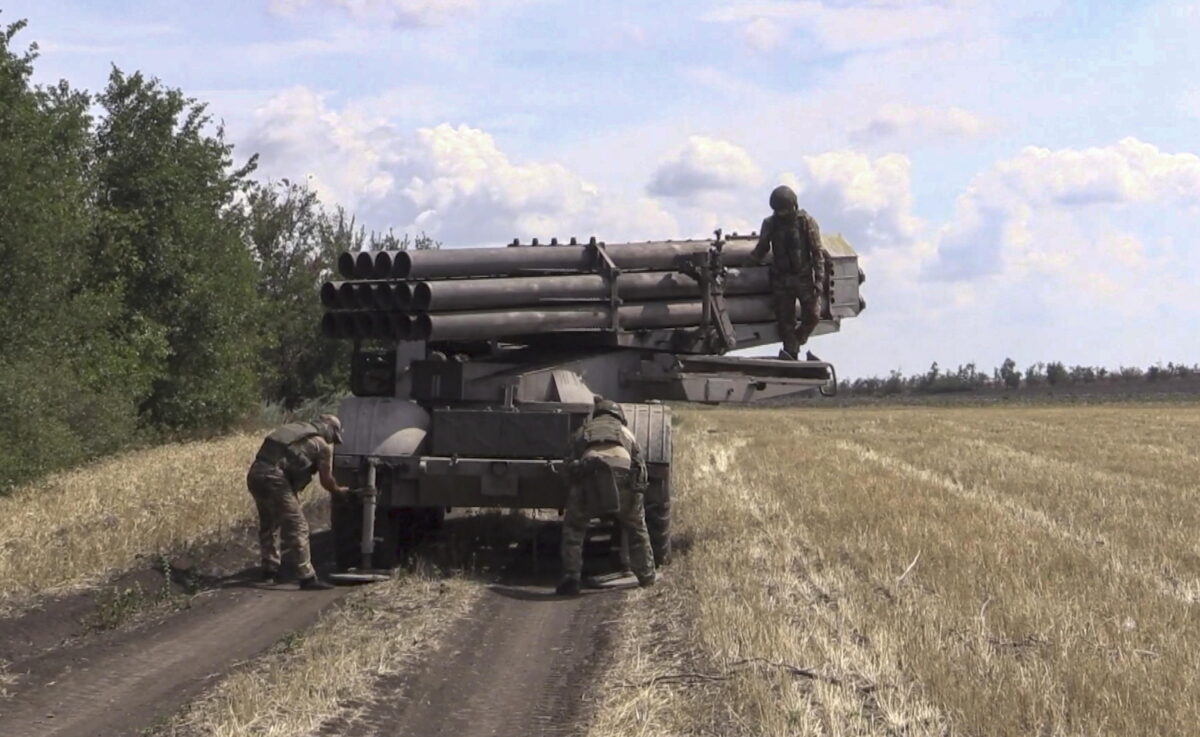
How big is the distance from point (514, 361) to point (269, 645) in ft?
14.7

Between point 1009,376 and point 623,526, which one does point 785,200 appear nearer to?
point 623,526

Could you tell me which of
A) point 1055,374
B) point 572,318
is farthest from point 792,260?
point 1055,374

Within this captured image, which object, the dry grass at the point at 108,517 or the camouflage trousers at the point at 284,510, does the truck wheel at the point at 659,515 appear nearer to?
the camouflage trousers at the point at 284,510

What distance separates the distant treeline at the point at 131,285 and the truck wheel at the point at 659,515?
30.3ft

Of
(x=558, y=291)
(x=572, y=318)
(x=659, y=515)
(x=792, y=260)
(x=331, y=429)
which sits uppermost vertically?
(x=792, y=260)

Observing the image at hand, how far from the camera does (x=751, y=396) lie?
1445 centimetres

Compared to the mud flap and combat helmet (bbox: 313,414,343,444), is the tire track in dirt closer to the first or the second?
the mud flap

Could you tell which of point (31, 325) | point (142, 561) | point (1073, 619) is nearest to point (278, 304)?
point (31, 325)

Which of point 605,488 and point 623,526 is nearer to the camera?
point 605,488

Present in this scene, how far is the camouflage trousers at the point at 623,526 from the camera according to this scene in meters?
11.6

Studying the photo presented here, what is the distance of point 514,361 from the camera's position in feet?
42.5

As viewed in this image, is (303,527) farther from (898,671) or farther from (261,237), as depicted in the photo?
(261,237)

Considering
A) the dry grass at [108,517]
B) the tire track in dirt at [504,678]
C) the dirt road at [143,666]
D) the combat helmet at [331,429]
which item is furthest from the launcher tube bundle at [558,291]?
the dry grass at [108,517]

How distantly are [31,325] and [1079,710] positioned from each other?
61.6 ft
